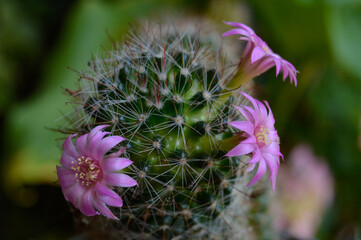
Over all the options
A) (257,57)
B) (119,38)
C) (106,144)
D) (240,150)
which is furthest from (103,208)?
(119,38)

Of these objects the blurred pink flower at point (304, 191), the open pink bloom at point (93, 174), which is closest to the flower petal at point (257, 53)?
the open pink bloom at point (93, 174)

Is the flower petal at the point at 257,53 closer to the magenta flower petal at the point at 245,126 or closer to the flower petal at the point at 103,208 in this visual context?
the magenta flower petal at the point at 245,126

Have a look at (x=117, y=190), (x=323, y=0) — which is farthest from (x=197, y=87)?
(x=323, y=0)

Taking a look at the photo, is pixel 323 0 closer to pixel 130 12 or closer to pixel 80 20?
pixel 130 12

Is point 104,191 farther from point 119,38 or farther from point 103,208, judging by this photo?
point 119,38

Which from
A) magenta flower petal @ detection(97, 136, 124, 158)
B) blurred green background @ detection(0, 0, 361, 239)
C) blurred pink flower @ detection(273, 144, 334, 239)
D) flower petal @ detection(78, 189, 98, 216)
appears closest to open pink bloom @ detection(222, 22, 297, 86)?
magenta flower petal @ detection(97, 136, 124, 158)

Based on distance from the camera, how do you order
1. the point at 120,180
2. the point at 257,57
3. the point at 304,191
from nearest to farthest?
1. the point at 120,180
2. the point at 257,57
3. the point at 304,191
